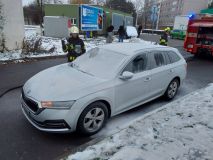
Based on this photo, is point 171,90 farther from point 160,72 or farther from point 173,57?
point 160,72

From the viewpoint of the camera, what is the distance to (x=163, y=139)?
3.75m

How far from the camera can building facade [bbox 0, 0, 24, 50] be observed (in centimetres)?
1139

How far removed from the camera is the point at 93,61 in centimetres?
502

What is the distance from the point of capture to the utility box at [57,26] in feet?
65.0

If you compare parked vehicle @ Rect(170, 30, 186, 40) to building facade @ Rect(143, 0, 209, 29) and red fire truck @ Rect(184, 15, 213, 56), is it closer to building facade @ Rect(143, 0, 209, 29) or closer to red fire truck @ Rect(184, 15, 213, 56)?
red fire truck @ Rect(184, 15, 213, 56)

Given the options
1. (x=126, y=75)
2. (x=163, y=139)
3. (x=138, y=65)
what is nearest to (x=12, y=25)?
(x=138, y=65)

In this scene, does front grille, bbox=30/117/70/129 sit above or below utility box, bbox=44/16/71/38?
below

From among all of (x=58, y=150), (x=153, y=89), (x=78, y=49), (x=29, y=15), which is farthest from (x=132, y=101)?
(x=29, y=15)

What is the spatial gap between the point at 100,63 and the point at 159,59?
1602 mm

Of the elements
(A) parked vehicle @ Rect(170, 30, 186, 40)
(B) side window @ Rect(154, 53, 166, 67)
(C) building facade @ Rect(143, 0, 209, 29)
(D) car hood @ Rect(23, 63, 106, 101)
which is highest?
(C) building facade @ Rect(143, 0, 209, 29)

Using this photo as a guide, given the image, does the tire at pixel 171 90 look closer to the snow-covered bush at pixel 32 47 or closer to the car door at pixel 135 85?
the car door at pixel 135 85

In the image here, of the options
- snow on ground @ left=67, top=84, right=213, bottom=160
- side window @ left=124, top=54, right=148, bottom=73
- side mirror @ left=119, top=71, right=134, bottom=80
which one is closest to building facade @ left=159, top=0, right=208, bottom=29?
side window @ left=124, top=54, right=148, bottom=73

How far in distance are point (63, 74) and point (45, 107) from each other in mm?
1075

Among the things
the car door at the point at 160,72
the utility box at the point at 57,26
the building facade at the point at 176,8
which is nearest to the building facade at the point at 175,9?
the building facade at the point at 176,8
